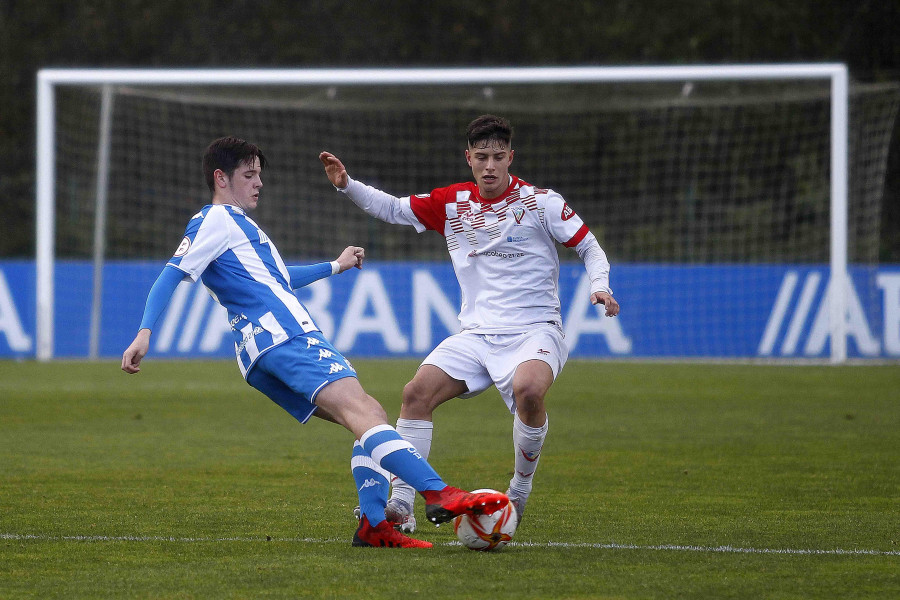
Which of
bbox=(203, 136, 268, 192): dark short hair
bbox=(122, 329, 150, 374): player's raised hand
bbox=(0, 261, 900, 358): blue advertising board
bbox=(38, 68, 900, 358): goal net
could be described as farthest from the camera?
bbox=(38, 68, 900, 358): goal net

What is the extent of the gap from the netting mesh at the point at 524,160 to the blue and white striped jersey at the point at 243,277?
494 inches

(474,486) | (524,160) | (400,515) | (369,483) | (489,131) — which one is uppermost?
(524,160)

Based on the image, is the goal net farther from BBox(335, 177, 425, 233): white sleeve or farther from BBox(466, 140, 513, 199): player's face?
BBox(466, 140, 513, 199): player's face

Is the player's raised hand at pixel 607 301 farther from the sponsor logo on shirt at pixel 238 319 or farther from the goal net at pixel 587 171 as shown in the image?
the goal net at pixel 587 171

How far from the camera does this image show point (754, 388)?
13133 millimetres

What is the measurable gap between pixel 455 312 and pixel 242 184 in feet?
37.0

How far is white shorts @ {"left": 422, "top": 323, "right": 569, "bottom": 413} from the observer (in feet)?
19.2

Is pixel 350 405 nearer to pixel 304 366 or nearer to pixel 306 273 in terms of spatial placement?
pixel 304 366

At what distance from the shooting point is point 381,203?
6.18m

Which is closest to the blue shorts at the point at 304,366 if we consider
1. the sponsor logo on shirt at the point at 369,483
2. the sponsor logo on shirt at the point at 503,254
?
the sponsor logo on shirt at the point at 369,483

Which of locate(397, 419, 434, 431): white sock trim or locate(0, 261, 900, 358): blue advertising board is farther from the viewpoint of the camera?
locate(0, 261, 900, 358): blue advertising board

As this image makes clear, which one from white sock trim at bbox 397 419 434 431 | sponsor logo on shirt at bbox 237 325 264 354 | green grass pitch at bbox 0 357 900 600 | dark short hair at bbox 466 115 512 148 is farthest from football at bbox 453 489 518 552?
dark short hair at bbox 466 115 512 148

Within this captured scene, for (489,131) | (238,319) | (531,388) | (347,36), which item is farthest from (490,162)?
(347,36)

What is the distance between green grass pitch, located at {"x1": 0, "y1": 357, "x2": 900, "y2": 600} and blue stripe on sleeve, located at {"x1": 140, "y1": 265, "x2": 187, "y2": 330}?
0.92 m
